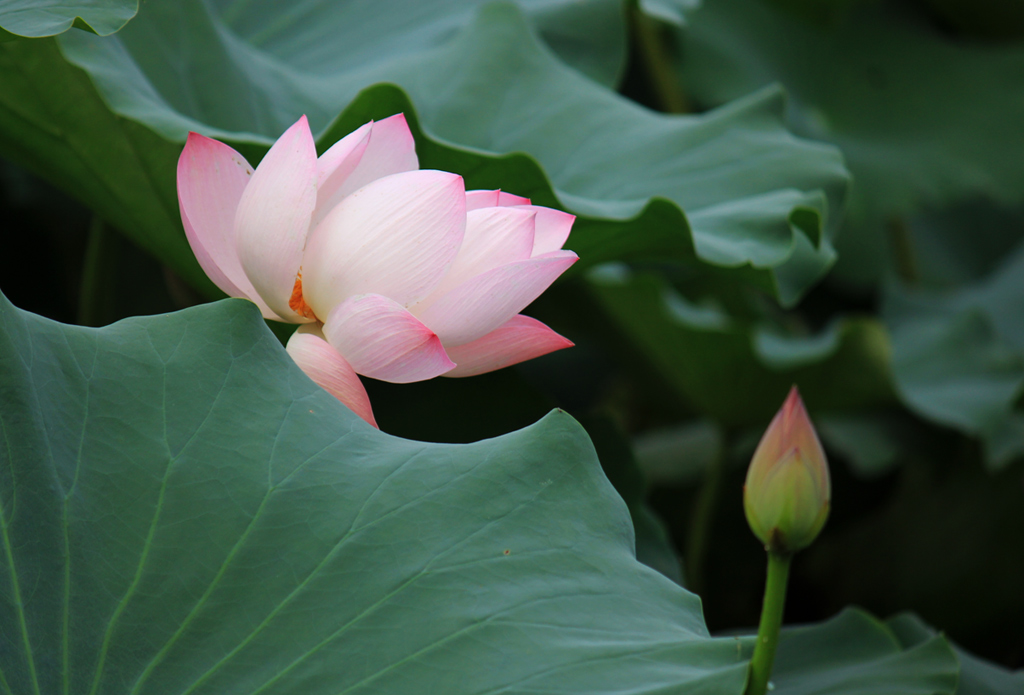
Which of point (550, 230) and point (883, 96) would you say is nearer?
point (550, 230)

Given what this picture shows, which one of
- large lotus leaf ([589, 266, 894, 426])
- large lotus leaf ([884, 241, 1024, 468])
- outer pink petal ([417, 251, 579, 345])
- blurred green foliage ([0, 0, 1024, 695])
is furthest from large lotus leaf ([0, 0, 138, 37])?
large lotus leaf ([884, 241, 1024, 468])

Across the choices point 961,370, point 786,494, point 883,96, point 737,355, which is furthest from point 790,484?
point 883,96

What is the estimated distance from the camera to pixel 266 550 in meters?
0.38

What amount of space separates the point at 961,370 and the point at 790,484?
3.27 feet

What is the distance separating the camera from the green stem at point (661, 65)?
1.57 m

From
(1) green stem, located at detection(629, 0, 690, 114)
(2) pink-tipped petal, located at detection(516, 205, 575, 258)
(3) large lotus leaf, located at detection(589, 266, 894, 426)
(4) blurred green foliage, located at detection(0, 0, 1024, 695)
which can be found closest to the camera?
(2) pink-tipped petal, located at detection(516, 205, 575, 258)

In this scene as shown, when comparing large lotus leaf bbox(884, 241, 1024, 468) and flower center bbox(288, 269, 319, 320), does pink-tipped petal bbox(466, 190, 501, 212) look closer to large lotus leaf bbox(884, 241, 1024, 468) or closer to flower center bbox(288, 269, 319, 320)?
flower center bbox(288, 269, 319, 320)

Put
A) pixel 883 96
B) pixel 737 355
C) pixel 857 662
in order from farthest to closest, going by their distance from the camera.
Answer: pixel 883 96 → pixel 737 355 → pixel 857 662

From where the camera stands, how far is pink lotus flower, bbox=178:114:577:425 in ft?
1.39

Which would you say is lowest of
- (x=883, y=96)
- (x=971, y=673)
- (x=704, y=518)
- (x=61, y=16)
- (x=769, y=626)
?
(x=704, y=518)

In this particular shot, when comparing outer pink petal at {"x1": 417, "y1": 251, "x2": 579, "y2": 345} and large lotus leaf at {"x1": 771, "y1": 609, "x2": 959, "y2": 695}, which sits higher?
outer pink petal at {"x1": 417, "y1": 251, "x2": 579, "y2": 345}

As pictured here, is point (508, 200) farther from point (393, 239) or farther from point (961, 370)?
point (961, 370)

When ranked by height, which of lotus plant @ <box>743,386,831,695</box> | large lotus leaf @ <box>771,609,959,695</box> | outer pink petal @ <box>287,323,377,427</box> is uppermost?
outer pink petal @ <box>287,323,377,427</box>

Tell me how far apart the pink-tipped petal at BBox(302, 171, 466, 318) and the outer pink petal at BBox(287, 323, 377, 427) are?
0.09 feet
